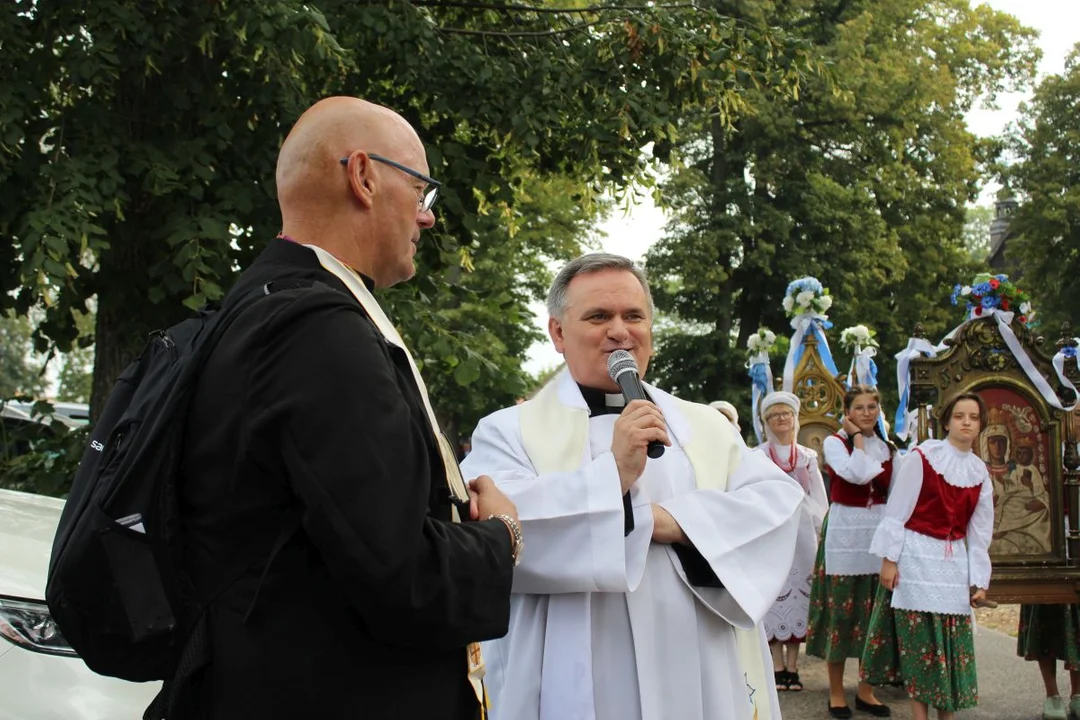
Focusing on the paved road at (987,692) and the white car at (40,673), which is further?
the paved road at (987,692)

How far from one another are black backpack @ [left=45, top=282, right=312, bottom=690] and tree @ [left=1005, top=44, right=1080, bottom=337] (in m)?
26.5

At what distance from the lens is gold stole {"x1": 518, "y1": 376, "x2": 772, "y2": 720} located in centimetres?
324

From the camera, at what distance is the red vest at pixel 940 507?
6.99 meters

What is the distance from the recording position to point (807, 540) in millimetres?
9961

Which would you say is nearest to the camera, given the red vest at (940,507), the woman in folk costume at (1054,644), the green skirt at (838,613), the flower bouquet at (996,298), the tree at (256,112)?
the tree at (256,112)

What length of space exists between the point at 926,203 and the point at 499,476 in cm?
2623

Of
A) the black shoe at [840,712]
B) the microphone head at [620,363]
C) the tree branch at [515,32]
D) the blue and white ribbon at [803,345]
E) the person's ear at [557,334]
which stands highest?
the tree branch at [515,32]

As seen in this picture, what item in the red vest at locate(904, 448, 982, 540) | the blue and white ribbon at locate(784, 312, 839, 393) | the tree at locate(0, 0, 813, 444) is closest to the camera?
the tree at locate(0, 0, 813, 444)

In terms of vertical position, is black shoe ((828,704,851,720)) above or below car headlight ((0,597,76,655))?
below

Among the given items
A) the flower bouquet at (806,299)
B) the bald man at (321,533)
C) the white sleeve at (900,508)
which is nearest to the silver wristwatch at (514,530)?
the bald man at (321,533)

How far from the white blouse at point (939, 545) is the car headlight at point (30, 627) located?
4868mm

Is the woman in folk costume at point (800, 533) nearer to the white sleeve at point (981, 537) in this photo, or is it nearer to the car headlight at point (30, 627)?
the white sleeve at point (981, 537)

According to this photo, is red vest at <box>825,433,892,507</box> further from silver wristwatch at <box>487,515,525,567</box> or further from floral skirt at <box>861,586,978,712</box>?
silver wristwatch at <box>487,515,525,567</box>

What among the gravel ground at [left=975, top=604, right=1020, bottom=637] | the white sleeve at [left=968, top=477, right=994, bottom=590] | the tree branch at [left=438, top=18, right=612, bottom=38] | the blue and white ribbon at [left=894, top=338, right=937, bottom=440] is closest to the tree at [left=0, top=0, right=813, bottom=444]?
the tree branch at [left=438, top=18, right=612, bottom=38]
